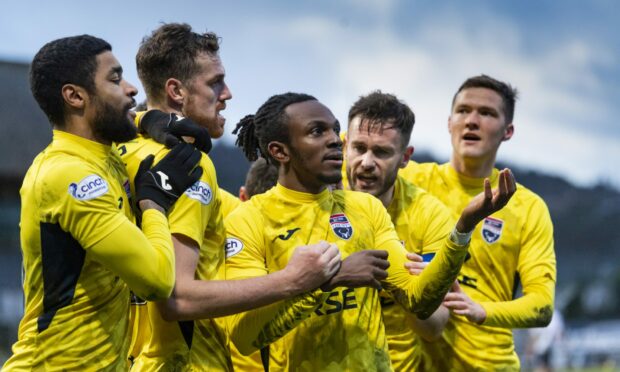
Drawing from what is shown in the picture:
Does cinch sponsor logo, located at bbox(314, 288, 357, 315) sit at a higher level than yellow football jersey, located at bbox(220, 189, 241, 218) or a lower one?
higher

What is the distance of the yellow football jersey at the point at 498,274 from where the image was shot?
20.4 ft

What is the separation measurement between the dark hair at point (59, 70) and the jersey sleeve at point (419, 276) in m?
1.65

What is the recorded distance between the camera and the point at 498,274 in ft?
21.0

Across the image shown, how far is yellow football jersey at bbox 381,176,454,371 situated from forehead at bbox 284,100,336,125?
119 cm

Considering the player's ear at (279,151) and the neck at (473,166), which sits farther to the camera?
the neck at (473,166)

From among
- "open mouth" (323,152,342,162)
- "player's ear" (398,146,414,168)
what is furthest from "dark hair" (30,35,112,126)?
"player's ear" (398,146,414,168)

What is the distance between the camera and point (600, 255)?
1091 inches

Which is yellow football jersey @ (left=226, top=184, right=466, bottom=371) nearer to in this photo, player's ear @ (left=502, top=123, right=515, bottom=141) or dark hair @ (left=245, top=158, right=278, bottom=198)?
dark hair @ (left=245, top=158, right=278, bottom=198)

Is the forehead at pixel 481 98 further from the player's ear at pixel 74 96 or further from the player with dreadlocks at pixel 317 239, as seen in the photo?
the player's ear at pixel 74 96

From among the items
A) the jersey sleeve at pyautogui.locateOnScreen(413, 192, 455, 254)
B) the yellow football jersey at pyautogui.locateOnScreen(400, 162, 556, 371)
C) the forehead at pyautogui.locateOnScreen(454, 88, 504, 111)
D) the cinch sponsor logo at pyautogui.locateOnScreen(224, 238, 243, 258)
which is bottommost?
the yellow football jersey at pyautogui.locateOnScreen(400, 162, 556, 371)

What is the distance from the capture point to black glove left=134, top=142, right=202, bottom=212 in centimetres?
409

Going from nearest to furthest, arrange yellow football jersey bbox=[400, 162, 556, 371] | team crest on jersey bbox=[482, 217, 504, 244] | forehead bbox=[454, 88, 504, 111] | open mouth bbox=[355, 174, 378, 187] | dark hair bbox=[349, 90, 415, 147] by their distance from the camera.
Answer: open mouth bbox=[355, 174, 378, 187], dark hair bbox=[349, 90, 415, 147], yellow football jersey bbox=[400, 162, 556, 371], team crest on jersey bbox=[482, 217, 504, 244], forehead bbox=[454, 88, 504, 111]

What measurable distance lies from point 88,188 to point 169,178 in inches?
16.2

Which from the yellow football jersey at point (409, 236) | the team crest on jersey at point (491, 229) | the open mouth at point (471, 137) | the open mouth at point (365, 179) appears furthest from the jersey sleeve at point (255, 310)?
the open mouth at point (471, 137)
